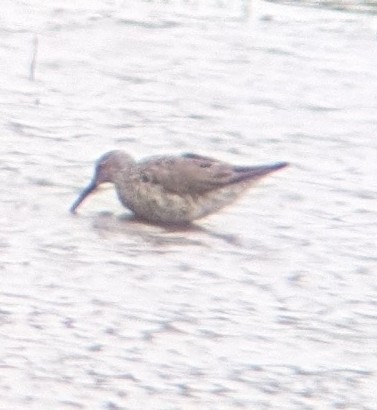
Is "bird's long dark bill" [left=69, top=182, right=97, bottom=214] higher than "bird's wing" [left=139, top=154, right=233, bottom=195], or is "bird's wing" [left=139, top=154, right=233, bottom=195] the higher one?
"bird's wing" [left=139, top=154, right=233, bottom=195]

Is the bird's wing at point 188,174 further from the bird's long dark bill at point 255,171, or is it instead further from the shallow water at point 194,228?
the shallow water at point 194,228

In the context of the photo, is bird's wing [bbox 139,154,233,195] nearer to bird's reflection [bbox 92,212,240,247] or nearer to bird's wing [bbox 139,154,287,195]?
bird's wing [bbox 139,154,287,195]

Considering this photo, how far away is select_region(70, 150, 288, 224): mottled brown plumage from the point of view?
395 inches

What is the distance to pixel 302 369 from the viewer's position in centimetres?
762

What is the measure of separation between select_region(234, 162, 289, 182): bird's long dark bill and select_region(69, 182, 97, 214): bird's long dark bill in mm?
794

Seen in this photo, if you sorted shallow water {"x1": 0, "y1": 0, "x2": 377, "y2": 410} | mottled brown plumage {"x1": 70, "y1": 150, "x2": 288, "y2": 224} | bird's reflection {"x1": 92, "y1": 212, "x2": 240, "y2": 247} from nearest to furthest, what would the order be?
shallow water {"x1": 0, "y1": 0, "x2": 377, "y2": 410}
bird's reflection {"x1": 92, "y1": 212, "x2": 240, "y2": 247}
mottled brown plumage {"x1": 70, "y1": 150, "x2": 288, "y2": 224}

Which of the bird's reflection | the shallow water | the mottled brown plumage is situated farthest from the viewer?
the mottled brown plumage

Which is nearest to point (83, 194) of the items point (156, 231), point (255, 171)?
point (156, 231)

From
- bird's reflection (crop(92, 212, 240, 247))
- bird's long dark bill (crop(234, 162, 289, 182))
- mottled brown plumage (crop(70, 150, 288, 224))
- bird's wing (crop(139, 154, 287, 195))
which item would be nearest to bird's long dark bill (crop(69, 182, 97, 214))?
mottled brown plumage (crop(70, 150, 288, 224))

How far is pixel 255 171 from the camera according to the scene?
10.1 meters

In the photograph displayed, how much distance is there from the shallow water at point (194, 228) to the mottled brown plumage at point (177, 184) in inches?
4.4

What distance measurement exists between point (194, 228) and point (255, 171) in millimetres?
437

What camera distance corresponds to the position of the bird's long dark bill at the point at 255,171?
32.9 feet

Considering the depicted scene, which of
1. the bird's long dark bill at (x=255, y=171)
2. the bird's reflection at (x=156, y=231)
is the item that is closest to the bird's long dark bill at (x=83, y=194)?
the bird's reflection at (x=156, y=231)
